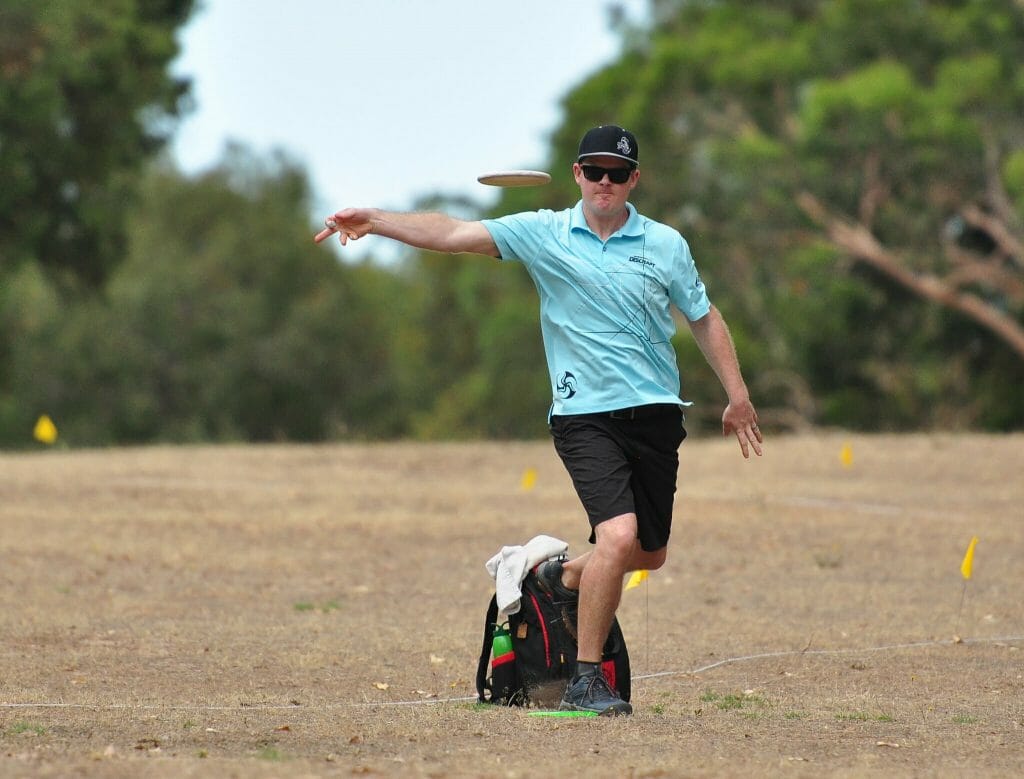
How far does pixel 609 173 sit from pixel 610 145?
0.12 m

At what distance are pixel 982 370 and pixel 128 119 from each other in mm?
22494

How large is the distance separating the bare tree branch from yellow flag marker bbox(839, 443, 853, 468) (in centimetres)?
1663

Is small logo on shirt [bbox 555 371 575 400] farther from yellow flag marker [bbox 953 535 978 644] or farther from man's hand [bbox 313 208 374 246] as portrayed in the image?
yellow flag marker [bbox 953 535 978 644]

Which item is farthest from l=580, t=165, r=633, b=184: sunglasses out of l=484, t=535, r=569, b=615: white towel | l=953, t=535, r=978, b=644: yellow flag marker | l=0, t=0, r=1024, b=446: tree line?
l=0, t=0, r=1024, b=446: tree line

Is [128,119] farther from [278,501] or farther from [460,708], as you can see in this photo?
[460,708]

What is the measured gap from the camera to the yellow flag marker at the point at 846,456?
1975 cm

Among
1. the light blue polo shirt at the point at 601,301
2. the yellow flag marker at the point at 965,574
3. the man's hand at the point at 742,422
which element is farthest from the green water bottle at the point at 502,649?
the yellow flag marker at the point at 965,574

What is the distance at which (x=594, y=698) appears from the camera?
7.10 m

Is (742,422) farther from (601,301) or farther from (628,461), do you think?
(601,301)

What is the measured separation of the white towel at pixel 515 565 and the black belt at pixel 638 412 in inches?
27.8

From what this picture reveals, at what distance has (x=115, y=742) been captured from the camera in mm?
6324

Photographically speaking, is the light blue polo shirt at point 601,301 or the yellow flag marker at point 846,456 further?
the yellow flag marker at point 846,456

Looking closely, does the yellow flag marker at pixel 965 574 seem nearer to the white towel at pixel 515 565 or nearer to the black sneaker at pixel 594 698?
the white towel at pixel 515 565

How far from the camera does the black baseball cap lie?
7105 mm
